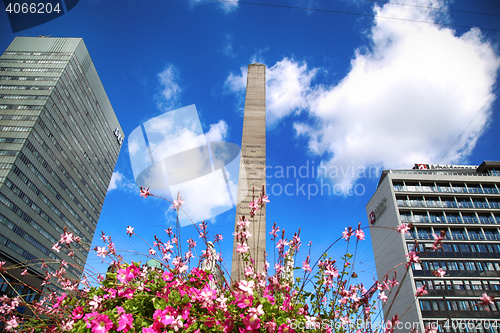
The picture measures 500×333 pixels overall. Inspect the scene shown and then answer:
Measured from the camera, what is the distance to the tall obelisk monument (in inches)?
361

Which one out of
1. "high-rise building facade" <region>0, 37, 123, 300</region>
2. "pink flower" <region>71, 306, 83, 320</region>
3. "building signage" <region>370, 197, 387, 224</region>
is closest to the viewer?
"pink flower" <region>71, 306, 83, 320</region>

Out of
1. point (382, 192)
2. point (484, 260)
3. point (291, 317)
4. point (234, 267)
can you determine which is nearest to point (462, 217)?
point (484, 260)

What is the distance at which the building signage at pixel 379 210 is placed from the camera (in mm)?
50481

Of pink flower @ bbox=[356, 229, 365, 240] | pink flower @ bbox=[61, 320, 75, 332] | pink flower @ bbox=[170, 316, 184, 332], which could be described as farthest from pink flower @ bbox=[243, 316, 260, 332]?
pink flower @ bbox=[61, 320, 75, 332]

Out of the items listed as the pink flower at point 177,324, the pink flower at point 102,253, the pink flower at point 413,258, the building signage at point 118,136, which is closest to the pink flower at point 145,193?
the pink flower at point 102,253

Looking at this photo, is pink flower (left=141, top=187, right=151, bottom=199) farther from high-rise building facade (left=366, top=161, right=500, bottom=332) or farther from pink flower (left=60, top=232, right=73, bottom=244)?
high-rise building facade (left=366, top=161, right=500, bottom=332)

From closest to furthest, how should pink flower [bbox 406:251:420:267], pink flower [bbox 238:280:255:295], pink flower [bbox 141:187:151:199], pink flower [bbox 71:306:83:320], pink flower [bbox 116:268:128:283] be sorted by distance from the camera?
pink flower [bbox 238:280:255:295], pink flower [bbox 116:268:128:283], pink flower [bbox 406:251:420:267], pink flower [bbox 71:306:83:320], pink flower [bbox 141:187:151:199]

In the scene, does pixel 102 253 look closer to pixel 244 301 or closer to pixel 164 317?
pixel 164 317

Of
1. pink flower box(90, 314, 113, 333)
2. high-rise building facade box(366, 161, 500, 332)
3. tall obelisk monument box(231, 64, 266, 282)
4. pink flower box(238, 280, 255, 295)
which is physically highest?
high-rise building facade box(366, 161, 500, 332)

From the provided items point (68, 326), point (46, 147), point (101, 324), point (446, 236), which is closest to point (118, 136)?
point (46, 147)

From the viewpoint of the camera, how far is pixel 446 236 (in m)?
37.2

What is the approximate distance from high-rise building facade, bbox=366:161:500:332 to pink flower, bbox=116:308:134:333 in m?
40.9

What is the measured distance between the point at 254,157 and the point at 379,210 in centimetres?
4993

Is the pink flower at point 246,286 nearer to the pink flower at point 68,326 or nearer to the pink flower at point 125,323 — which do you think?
the pink flower at point 125,323
